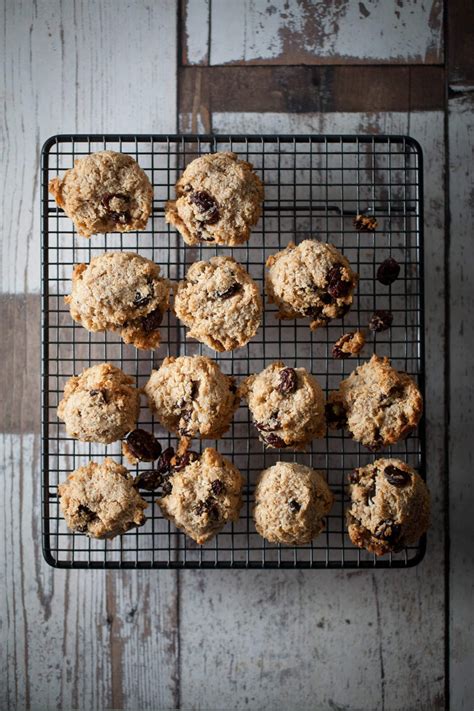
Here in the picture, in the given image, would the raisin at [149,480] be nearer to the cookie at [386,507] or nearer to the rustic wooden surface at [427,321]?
the rustic wooden surface at [427,321]

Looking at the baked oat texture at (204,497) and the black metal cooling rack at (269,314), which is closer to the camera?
the baked oat texture at (204,497)

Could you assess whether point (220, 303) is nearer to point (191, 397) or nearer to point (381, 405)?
point (191, 397)

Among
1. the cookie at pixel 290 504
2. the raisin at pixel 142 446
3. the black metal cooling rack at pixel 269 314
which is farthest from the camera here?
the black metal cooling rack at pixel 269 314

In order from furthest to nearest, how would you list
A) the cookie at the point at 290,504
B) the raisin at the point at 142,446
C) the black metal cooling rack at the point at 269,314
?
the black metal cooling rack at the point at 269,314, the raisin at the point at 142,446, the cookie at the point at 290,504

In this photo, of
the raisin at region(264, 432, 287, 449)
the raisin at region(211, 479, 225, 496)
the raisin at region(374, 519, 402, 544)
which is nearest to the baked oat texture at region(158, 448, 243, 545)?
the raisin at region(211, 479, 225, 496)

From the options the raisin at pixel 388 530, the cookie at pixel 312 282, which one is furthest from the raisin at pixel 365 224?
the raisin at pixel 388 530

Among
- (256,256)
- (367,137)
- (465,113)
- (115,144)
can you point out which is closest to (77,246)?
(115,144)

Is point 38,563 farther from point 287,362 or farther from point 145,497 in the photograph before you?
point 287,362
